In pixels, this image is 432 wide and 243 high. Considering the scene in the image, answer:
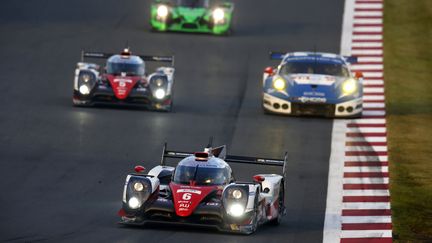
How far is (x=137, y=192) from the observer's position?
26.4 metres

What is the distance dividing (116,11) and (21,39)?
653 cm

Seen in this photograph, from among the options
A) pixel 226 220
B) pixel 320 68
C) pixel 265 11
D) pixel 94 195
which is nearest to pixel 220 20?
pixel 265 11

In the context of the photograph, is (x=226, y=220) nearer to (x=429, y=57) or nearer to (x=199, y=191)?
(x=199, y=191)

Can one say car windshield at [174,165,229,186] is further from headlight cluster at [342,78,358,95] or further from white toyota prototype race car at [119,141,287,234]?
headlight cluster at [342,78,358,95]

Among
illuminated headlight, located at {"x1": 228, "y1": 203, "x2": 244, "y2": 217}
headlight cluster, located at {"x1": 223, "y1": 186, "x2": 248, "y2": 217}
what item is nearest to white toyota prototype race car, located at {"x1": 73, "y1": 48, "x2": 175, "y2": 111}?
headlight cluster, located at {"x1": 223, "y1": 186, "x2": 248, "y2": 217}

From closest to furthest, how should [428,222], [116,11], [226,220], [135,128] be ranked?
[226,220], [428,222], [135,128], [116,11]

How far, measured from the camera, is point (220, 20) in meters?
53.2

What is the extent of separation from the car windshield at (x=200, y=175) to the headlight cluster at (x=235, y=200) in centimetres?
103

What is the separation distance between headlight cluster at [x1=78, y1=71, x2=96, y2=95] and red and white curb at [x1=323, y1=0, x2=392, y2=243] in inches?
276

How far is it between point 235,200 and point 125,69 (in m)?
16.0

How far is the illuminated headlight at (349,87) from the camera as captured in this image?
136 feet

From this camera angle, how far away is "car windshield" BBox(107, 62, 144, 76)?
137 ft

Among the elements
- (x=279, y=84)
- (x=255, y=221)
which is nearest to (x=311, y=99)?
(x=279, y=84)

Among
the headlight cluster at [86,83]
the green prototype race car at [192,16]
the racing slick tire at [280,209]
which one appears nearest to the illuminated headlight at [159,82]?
the headlight cluster at [86,83]
